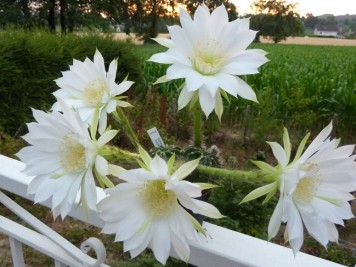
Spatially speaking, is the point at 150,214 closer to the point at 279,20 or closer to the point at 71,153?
the point at 71,153

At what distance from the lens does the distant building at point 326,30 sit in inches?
2752

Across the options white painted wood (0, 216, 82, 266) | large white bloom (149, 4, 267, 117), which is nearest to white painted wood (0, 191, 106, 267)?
white painted wood (0, 216, 82, 266)

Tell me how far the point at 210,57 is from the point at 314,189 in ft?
0.85

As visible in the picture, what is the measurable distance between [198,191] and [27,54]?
390 cm

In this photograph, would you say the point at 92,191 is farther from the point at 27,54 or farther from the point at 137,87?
the point at 137,87

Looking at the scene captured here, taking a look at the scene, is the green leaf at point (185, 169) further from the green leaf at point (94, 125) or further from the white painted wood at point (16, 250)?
the white painted wood at point (16, 250)

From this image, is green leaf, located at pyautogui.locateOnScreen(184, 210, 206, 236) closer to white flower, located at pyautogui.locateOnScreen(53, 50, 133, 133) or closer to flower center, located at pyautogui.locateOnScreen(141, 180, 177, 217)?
flower center, located at pyautogui.locateOnScreen(141, 180, 177, 217)

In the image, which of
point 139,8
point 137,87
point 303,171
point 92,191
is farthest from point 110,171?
point 139,8

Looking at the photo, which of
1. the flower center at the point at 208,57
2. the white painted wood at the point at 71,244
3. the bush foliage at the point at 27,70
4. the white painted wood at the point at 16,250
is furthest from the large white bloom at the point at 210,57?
the bush foliage at the point at 27,70

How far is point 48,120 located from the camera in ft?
2.10

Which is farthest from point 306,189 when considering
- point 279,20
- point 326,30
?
point 326,30

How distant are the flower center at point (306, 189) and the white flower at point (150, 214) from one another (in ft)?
0.36

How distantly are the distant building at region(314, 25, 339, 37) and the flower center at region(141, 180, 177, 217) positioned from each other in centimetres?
7412

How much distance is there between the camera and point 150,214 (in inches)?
23.5
